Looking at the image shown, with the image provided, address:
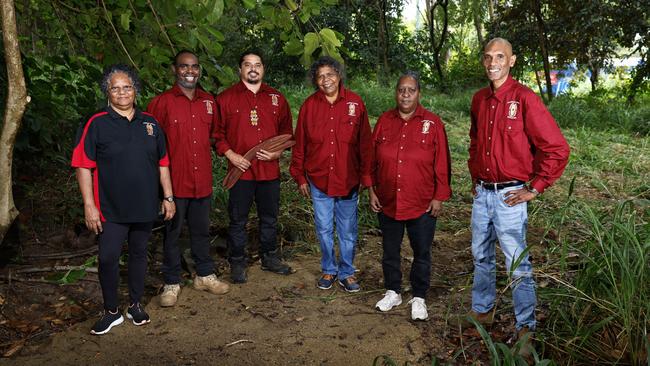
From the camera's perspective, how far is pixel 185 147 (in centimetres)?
399

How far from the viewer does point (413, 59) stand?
55.1 feet

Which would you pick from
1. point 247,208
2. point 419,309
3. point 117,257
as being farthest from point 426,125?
point 117,257

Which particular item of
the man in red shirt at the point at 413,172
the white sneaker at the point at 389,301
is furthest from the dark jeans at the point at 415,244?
the white sneaker at the point at 389,301

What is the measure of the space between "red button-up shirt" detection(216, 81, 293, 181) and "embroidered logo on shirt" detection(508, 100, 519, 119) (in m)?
1.88

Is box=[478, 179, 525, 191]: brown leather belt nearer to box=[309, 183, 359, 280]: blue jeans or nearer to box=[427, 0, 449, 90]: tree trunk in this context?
box=[309, 183, 359, 280]: blue jeans

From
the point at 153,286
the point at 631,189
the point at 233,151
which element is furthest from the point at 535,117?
the point at 631,189

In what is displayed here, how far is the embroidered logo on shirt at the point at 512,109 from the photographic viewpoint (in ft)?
10.1

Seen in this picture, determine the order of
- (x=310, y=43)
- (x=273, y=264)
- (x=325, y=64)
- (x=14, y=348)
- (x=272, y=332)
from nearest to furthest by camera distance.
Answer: (x=310, y=43) → (x=14, y=348) → (x=272, y=332) → (x=325, y=64) → (x=273, y=264)

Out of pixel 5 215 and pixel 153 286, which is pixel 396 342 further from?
pixel 5 215

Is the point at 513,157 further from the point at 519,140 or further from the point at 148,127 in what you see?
the point at 148,127

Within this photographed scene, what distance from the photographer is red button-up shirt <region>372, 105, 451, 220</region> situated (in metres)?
3.63

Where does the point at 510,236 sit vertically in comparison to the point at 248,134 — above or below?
below

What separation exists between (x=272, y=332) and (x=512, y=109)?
202cm

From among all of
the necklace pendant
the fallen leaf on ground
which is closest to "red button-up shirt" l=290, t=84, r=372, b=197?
the necklace pendant
